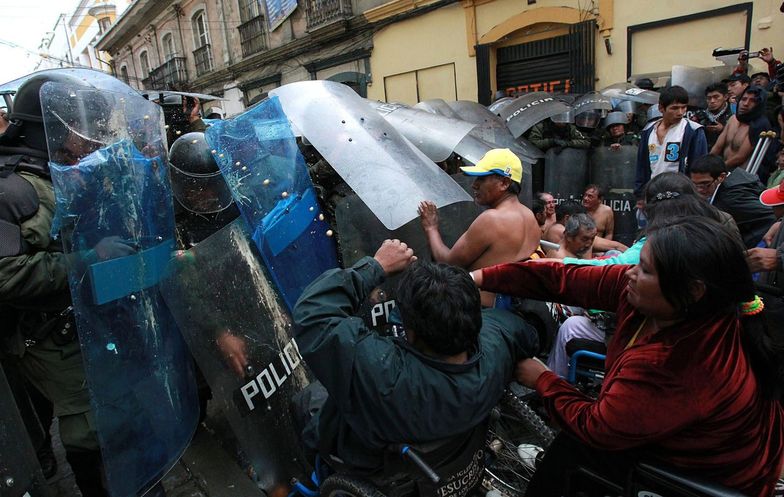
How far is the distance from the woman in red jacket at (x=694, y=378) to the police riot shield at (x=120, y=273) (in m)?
1.48

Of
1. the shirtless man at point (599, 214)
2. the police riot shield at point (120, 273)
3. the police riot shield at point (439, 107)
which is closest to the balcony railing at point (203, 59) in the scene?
the police riot shield at point (439, 107)

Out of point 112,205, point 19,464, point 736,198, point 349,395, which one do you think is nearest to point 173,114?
point 112,205

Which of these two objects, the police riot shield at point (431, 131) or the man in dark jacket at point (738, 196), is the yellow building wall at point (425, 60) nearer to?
the police riot shield at point (431, 131)

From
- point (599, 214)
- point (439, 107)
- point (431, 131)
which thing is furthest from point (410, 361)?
point (439, 107)

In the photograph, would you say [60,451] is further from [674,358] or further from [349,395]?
[674,358]

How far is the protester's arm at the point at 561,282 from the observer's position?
1.65 meters

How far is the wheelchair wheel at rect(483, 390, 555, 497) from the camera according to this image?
184 cm

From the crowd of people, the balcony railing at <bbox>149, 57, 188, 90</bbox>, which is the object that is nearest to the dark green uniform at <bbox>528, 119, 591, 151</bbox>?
the crowd of people

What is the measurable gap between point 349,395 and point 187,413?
40.8 inches

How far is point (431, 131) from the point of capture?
372cm

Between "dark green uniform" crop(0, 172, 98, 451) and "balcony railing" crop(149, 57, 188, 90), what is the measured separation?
22.3 m

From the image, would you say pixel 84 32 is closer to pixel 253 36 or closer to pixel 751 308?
pixel 253 36

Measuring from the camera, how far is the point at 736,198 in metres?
3.12

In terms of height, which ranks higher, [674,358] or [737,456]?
[674,358]
